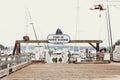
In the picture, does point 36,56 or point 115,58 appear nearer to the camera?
point 36,56

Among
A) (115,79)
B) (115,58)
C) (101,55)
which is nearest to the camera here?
(115,79)

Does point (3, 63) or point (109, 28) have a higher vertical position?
point (109, 28)

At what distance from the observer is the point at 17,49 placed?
47.1 metres

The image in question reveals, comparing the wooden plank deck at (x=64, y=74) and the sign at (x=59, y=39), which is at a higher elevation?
the sign at (x=59, y=39)

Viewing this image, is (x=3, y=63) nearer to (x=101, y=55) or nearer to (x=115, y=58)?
(x=101, y=55)

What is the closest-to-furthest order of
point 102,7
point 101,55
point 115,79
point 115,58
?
point 115,79, point 101,55, point 115,58, point 102,7

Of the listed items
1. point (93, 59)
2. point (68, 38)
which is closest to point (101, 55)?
point (93, 59)

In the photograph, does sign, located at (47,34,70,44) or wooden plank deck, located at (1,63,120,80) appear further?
sign, located at (47,34,70,44)

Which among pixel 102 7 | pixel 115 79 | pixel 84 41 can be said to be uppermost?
pixel 102 7

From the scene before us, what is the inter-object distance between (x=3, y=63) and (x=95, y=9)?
4052 cm

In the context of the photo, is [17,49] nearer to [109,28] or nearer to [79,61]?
[79,61]

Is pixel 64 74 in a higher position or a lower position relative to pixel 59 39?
lower

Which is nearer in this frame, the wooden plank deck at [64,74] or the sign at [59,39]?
the wooden plank deck at [64,74]

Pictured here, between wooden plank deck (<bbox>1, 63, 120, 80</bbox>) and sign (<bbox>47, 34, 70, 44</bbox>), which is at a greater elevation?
sign (<bbox>47, 34, 70, 44</bbox>)
